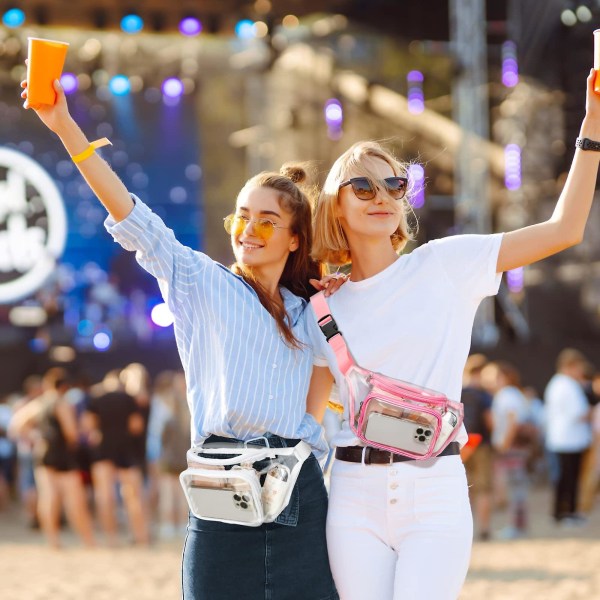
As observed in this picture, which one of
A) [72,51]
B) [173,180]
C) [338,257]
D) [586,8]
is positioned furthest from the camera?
[173,180]

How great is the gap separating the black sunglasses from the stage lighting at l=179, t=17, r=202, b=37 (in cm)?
1381

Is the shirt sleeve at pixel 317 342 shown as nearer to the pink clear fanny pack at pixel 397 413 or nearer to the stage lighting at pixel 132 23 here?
the pink clear fanny pack at pixel 397 413

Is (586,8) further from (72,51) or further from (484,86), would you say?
(72,51)

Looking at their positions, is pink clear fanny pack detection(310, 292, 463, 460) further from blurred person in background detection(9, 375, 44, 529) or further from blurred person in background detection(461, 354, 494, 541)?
blurred person in background detection(9, 375, 44, 529)

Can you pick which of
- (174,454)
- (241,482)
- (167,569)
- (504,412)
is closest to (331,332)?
(241,482)

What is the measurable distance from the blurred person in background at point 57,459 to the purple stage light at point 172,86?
27.7ft

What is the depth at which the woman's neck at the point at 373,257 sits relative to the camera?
2688 mm

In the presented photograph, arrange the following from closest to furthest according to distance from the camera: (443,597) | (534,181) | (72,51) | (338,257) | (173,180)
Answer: (443,597) → (338,257) → (534,181) → (72,51) → (173,180)

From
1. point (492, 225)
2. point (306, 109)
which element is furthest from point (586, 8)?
point (306, 109)

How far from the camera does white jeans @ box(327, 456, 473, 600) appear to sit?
2432 millimetres

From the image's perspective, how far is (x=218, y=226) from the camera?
19016 mm

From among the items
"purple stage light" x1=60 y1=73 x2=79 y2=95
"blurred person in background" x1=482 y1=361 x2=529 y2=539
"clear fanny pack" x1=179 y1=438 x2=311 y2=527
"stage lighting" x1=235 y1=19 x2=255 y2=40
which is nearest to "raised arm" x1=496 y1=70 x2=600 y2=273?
"clear fanny pack" x1=179 y1=438 x2=311 y2=527

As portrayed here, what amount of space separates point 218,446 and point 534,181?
1244 cm

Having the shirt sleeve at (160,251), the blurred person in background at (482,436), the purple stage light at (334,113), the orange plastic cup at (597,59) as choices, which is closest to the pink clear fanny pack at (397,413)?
the shirt sleeve at (160,251)
